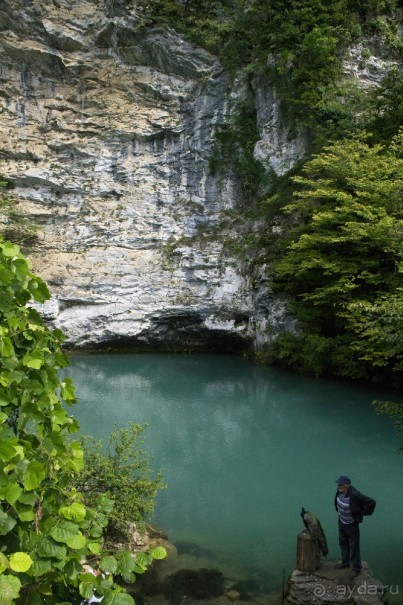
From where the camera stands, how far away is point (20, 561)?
1.62 metres

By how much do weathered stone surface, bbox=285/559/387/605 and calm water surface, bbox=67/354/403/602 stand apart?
0.44m

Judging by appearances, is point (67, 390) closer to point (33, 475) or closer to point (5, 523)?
point (33, 475)

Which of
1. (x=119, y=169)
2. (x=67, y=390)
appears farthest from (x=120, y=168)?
(x=67, y=390)

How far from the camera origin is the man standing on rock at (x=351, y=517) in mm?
4652

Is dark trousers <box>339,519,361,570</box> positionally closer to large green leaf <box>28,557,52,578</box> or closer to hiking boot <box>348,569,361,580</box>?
hiking boot <box>348,569,361,580</box>

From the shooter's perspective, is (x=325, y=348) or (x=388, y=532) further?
(x=325, y=348)

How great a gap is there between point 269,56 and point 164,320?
11.0m

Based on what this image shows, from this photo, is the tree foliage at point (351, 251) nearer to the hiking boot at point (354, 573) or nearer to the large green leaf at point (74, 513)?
the hiking boot at point (354, 573)

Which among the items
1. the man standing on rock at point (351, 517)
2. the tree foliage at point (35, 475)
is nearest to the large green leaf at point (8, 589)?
the tree foliage at point (35, 475)

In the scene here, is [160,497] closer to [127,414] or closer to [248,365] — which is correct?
[127,414]

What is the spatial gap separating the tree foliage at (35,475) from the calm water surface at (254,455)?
3.72 metres

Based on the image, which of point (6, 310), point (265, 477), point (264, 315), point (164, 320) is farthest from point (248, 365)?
point (6, 310)

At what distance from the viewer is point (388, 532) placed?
6.17 m

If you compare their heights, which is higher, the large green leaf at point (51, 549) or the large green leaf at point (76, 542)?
the large green leaf at point (76, 542)
